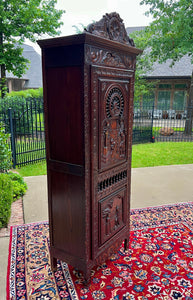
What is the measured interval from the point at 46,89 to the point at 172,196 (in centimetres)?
329

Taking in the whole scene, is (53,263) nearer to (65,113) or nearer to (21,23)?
(65,113)

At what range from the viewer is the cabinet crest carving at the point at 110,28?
1.86 metres

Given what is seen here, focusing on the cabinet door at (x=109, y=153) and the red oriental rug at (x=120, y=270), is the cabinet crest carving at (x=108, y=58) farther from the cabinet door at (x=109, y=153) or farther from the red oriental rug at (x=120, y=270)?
the red oriental rug at (x=120, y=270)

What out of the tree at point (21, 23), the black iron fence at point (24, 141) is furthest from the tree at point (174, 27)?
the black iron fence at point (24, 141)

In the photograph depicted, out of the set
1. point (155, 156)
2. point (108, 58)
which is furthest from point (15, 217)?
point (155, 156)

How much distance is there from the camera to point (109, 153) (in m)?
2.22

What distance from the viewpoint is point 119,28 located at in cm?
211

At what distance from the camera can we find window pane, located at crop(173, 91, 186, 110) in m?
18.3

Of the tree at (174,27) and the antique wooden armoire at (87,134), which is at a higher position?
the tree at (174,27)

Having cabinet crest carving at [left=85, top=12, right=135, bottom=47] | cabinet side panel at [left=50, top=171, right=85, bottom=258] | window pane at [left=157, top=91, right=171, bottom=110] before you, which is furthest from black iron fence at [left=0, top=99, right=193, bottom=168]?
window pane at [left=157, top=91, right=171, bottom=110]

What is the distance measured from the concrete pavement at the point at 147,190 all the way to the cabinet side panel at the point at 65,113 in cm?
152

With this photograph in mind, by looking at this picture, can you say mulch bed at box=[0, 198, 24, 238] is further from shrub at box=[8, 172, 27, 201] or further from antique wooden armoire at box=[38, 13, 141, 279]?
antique wooden armoire at box=[38, 13, 141, 279]

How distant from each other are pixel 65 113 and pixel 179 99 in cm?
1816

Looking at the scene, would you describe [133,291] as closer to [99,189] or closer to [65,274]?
[65,274]
